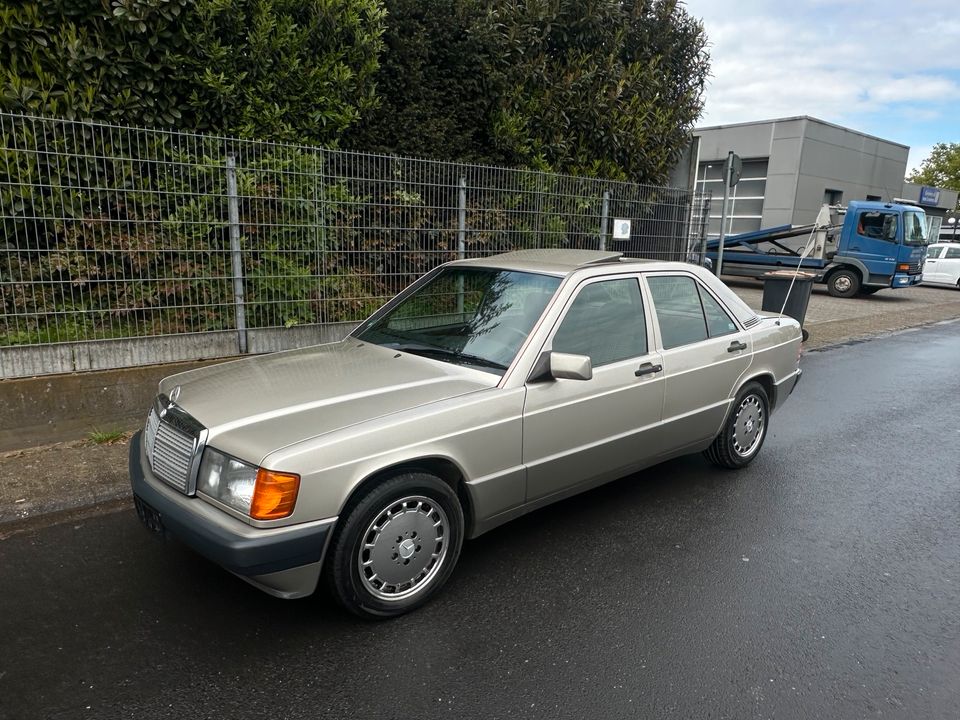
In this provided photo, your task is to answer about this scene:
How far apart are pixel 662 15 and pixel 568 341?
8557 millimetres

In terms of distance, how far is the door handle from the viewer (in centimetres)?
390

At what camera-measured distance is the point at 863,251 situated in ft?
60.0

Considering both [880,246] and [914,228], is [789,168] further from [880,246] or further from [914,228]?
[880,246]

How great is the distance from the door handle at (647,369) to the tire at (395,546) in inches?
56.8

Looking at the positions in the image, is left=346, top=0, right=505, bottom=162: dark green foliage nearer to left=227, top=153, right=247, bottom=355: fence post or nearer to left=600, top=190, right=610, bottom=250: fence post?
left=600, top=190, right=610, bottom=250: fence post

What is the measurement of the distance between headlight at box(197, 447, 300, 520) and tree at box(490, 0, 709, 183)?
694cm

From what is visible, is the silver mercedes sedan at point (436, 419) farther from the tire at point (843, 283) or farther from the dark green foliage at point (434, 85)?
the tire at point (843, 283)

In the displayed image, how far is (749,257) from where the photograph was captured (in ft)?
66.0

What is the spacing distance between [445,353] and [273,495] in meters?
1.35

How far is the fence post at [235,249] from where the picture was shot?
19.2ft

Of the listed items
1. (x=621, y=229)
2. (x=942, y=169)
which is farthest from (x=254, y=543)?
(x=942, y=169)

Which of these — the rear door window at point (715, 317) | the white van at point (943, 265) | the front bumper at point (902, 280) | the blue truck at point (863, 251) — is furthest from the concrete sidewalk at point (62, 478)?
the white van at point (943, 265)

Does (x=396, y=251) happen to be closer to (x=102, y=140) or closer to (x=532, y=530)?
(x=102, y=140)

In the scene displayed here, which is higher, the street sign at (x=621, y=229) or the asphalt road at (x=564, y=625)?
the street sign at (x=621, y=229)
